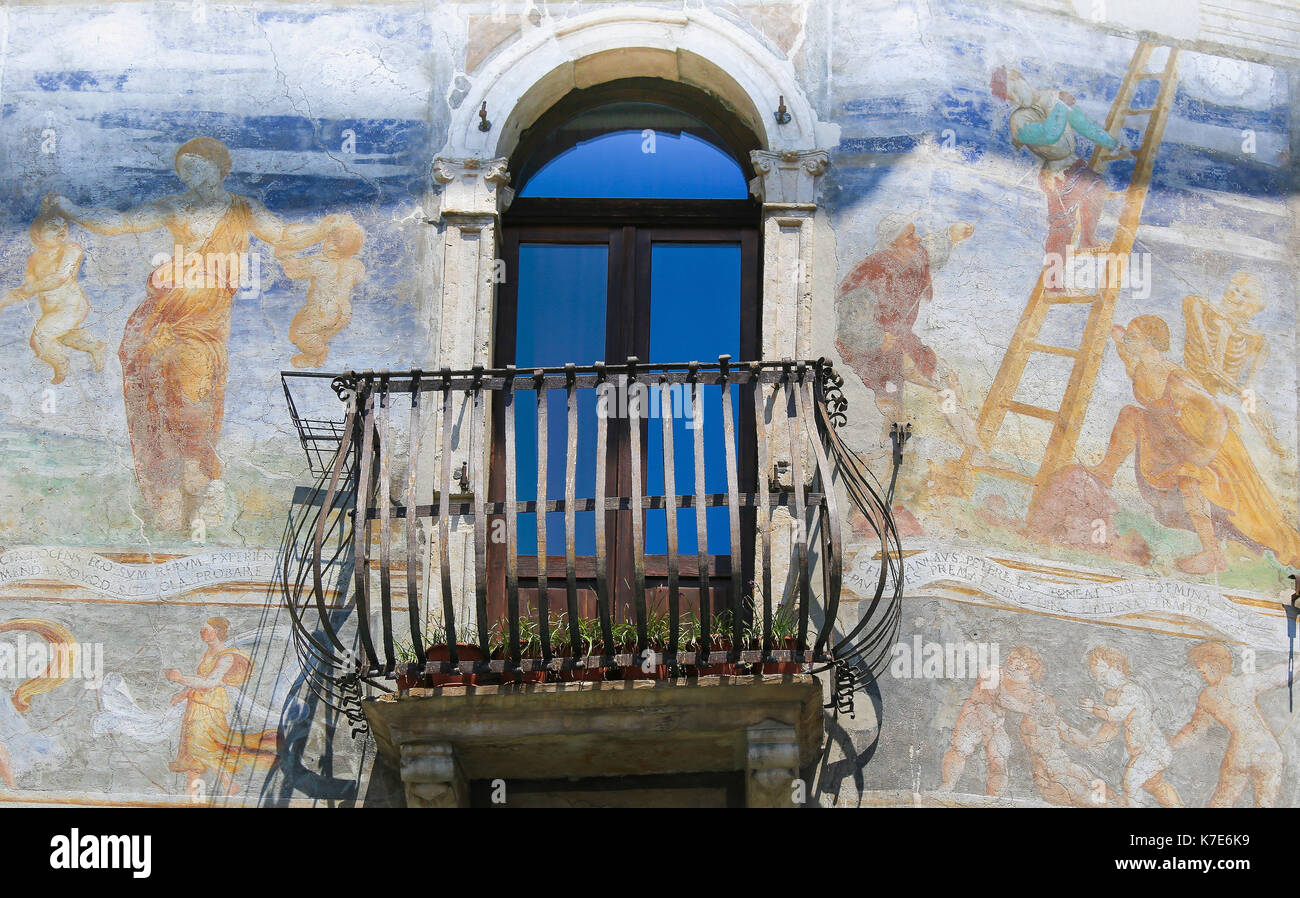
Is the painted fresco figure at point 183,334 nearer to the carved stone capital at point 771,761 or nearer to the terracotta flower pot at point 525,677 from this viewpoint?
the terracotta flower pot at point 525,677

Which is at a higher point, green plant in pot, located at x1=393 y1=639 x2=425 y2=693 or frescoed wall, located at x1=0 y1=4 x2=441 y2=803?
frescoed wall, located at x1=0 y1=4 x2=441 y2=803

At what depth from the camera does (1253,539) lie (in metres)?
8.76

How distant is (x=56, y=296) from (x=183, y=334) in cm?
61

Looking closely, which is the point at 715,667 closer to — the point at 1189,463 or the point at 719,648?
the point at 719,648

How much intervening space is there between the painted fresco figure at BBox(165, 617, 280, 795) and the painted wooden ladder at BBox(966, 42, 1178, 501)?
3.16 m

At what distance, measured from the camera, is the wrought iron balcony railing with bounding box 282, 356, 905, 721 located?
790 centimetres

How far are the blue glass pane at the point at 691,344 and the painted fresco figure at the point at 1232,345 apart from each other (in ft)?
6.47

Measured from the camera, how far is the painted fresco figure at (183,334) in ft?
29.3

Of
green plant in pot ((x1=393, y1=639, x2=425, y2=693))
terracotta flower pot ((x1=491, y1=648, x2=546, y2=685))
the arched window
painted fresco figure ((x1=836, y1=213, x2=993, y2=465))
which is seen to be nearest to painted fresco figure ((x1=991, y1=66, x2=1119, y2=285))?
painted fresco figure ((x1=836, y1=213, x2=993, y2=465))

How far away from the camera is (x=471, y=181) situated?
30.8ft

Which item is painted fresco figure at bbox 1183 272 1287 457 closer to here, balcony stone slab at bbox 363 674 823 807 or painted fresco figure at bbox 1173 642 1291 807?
painted fresco figure at bbox 1173 642 1291 807

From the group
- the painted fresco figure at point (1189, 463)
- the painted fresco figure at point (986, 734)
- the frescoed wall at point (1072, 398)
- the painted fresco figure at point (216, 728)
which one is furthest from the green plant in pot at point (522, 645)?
the painted fresco figure at point (1189, 463)

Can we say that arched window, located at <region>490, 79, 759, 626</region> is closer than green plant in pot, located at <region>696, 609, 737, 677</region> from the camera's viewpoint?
Answer: No
